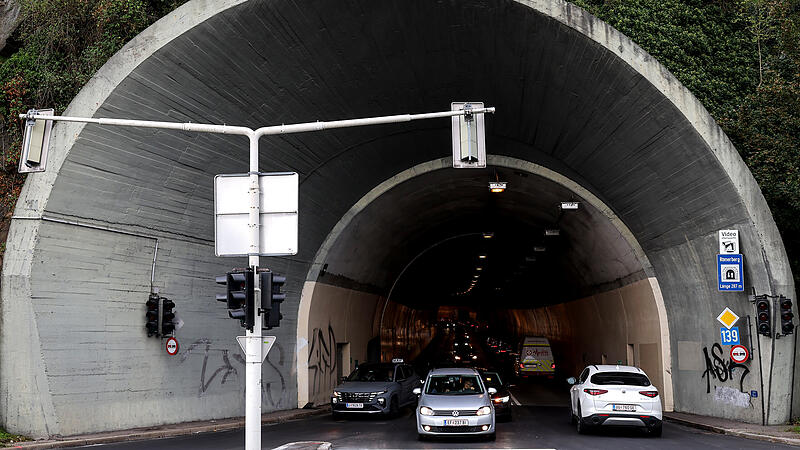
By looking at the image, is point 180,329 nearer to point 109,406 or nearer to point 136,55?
point 109,406

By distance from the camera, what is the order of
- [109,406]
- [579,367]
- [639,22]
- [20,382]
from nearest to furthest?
1. [20,382]
2. [109,406]
3. [639,22]
4. [579,367]

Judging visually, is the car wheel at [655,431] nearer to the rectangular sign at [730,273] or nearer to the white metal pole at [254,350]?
the rectangular sign at [730,273]

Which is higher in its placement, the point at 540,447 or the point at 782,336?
the point at 782,336

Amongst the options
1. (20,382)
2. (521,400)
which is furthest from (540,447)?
(521,400)

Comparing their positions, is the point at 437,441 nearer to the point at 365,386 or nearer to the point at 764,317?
the point at 365,386

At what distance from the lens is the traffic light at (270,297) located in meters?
11.2

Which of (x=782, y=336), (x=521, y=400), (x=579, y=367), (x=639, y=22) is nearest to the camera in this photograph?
(x=782, y=336)

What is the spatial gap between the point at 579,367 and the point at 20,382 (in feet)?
102

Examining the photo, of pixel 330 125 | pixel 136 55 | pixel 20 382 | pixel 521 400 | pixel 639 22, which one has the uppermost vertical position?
pixel 639 22

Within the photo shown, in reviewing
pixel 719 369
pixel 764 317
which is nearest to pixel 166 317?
pixel 764 317

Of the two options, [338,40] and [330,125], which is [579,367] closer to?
[338,40]

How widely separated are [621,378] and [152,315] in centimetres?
1053

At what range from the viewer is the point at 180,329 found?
18031mm

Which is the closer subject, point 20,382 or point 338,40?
point 20,382
